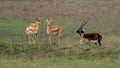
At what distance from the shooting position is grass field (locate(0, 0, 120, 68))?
18.7m

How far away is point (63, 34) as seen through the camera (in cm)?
2505

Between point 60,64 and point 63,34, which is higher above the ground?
point 63,34

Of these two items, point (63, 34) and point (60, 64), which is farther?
point (63, 34)

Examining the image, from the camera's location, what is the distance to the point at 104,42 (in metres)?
23.3

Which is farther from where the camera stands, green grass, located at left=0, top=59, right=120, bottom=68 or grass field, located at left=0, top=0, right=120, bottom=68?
grass field, located at left=0, top=0, right=120, bottom=68

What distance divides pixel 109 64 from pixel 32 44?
347 cm

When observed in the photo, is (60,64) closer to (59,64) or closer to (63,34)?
(59,64)

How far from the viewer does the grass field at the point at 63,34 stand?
1870 centimetres

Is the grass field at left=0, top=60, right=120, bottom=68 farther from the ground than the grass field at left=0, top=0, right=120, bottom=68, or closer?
closer

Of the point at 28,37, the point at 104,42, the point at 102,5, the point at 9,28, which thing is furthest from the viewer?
the point at 102,5

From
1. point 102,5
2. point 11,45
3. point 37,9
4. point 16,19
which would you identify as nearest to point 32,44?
point 11,45

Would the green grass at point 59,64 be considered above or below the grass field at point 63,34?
below

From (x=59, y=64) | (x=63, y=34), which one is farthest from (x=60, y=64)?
(x=63, y=34)

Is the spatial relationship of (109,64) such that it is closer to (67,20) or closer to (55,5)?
(67,20)
